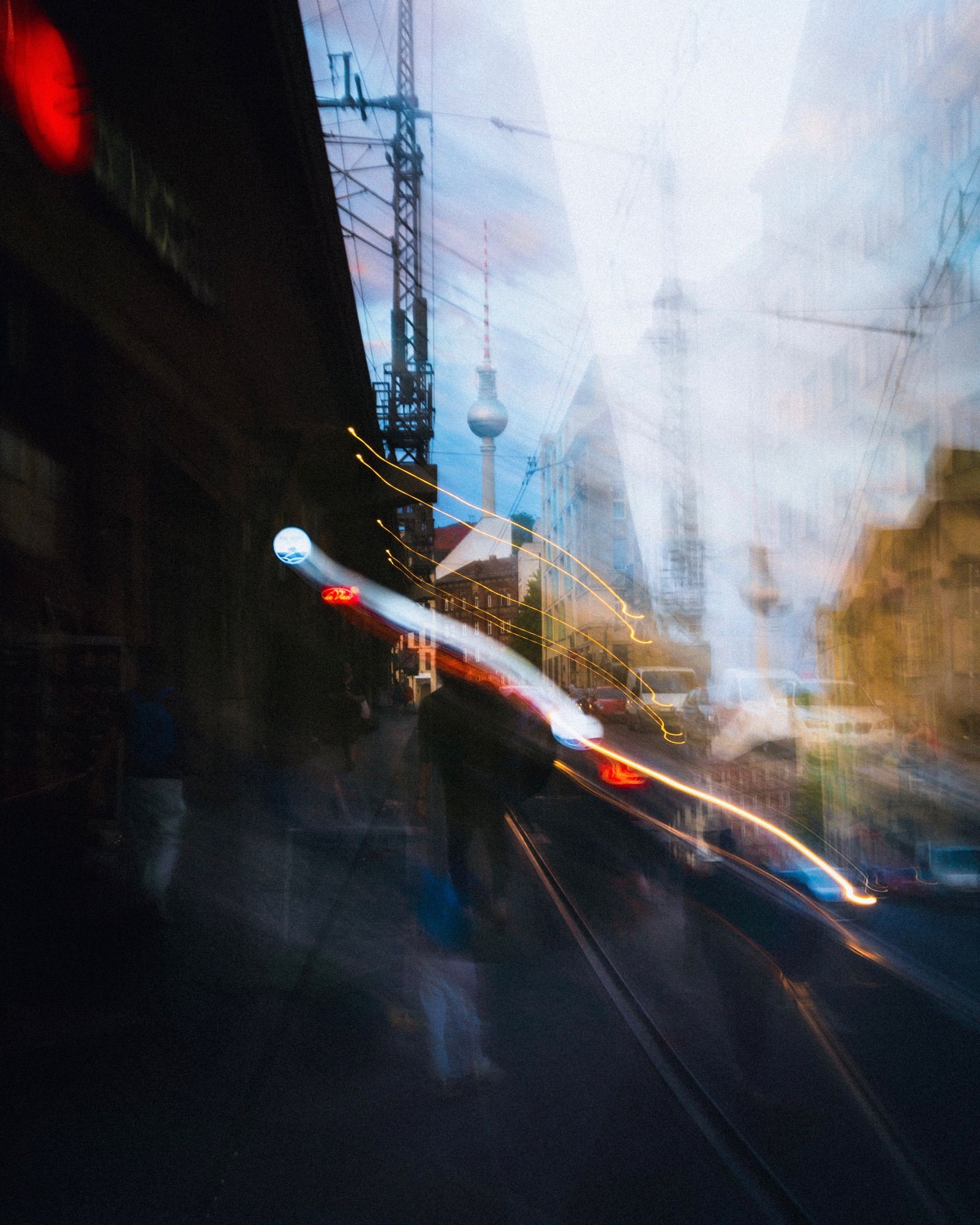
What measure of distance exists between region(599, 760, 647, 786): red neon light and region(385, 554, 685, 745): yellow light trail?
10.3 metres

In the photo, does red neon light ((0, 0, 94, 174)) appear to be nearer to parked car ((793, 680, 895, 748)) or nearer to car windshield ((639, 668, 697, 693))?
parked car ((793, 680, 895, 748))

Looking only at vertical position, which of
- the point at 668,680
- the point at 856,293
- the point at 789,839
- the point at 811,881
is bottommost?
the point at 811,881

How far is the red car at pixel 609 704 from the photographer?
111ft

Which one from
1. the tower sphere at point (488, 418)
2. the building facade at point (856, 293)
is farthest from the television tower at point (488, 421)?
the building facade at point (856, 293)

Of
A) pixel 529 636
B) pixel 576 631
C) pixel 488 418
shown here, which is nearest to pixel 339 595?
pixel 529 636

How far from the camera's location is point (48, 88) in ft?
22.1

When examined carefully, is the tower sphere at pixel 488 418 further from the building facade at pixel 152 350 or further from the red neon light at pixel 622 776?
the red neon light at pixel 622 776

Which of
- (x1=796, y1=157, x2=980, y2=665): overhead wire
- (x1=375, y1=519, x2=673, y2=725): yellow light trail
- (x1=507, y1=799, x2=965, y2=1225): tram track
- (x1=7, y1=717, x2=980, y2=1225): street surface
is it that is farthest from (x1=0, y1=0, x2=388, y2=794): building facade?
(x1=796, y1=157, x2=980, y2=665): overhead wire

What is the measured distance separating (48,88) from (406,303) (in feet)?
88.4

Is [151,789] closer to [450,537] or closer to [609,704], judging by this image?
[609,704]

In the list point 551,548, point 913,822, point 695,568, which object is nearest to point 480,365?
point 551,548

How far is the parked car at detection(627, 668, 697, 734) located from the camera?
90.7 feet

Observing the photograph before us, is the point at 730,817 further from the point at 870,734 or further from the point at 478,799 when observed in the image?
the point at 870,734

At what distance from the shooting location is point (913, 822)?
7.31 m
